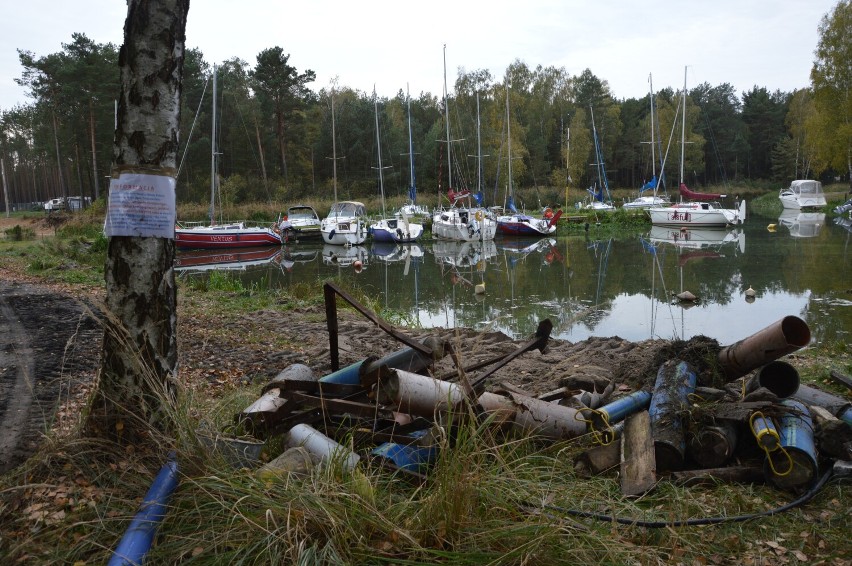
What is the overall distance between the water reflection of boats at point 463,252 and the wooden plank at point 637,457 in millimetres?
18331

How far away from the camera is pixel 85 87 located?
4628cm

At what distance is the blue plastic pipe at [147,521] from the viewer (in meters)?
2.70

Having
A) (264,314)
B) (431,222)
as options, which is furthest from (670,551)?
(431,222)

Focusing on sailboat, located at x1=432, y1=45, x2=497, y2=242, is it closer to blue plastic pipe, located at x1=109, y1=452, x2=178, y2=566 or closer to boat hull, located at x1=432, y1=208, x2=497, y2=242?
boat hull, located at x1=432, y1=208, x2=497, y2=242

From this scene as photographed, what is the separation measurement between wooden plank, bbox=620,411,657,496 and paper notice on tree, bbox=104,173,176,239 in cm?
289

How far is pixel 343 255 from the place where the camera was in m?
31.1

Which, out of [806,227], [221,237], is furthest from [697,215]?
[221,237]

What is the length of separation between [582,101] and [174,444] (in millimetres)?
81958

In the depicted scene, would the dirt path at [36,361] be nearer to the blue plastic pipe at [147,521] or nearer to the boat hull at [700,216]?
the blue plastic pipe at [147,521]

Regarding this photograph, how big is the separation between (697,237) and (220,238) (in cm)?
2455

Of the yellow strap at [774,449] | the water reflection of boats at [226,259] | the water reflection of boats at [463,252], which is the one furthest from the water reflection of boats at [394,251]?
the yellow strap at [774,449]

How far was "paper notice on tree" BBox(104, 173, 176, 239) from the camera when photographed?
3463 mm

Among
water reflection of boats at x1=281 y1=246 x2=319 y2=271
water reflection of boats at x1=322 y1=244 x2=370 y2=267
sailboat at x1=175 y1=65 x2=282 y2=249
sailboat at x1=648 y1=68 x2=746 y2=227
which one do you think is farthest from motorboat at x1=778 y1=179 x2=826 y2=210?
sailboat at x1=175 y1=65 x2=282 y2=249

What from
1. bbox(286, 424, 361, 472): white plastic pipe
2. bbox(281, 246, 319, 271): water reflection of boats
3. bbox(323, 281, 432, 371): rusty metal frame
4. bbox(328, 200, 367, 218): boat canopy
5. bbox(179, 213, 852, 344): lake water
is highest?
bbox(328, 200, 367, 218): boat canopy
